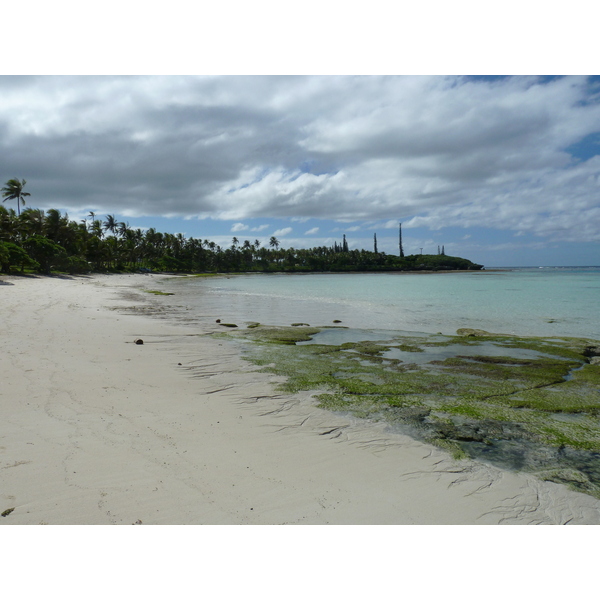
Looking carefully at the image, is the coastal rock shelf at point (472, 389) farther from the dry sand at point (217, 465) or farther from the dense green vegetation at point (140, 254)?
the dense green vegetation at point (140, 254)

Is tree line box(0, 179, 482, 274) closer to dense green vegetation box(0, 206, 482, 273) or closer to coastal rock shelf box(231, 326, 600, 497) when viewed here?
dense green vegetation box(0, 206, 482, 273)

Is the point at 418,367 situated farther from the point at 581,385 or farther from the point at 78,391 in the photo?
the point at 78,391

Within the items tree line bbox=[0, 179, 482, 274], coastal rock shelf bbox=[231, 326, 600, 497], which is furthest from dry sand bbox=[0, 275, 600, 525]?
tree line bbox=[0, 179, 482, 274]

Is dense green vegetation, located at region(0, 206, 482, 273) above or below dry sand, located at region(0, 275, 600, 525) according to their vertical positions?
above

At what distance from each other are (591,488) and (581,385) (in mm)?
5450

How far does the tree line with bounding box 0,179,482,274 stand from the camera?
5306cm

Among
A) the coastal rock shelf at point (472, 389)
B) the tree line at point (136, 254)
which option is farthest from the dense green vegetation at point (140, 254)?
the coastal rock shelf at point (472, 389)

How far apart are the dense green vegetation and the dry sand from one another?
4458 centimetres

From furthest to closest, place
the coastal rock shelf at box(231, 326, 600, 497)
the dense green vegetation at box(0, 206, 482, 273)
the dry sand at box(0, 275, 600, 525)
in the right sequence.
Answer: the dense green vegetation at box(0, 206, 482, 273), the coastal rock shelf at box(231, 326, 600, 497), the dry sand at box(0, 275, 600, 525)

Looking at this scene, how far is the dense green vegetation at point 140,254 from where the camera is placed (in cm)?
5300

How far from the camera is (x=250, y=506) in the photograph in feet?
12.9

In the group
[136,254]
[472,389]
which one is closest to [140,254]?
[136,254]

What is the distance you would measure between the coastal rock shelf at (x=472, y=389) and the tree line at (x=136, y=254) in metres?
44.2

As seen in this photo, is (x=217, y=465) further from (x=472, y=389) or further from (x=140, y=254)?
(x=140, y=254)
